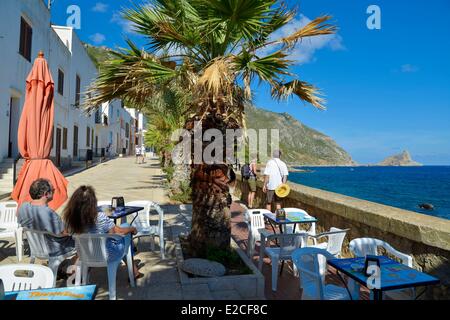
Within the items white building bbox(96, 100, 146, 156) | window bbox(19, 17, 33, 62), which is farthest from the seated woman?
white building bbox(96, 100, 146, 156)

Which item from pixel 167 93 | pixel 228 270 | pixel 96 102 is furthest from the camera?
pixel 167 93

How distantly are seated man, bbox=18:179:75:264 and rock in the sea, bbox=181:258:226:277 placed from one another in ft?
4.61

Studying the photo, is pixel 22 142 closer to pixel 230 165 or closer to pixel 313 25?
pixel 230 165

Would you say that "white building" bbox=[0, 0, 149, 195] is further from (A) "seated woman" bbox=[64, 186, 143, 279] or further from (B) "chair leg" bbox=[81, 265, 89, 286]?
(B) "chair leg" bbox=[81, 265, 89, 286]

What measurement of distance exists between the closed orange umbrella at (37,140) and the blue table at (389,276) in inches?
159

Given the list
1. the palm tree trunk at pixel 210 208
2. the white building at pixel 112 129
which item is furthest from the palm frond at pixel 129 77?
the white building at pixel 112 129

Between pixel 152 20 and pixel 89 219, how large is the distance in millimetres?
2931

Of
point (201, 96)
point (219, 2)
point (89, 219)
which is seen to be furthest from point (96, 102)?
point (219, 2)

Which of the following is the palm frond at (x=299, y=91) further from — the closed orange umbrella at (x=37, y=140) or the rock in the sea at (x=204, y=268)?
the closed orange umbrella at (x=37, y=140)

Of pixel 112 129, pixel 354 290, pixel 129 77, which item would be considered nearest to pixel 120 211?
pixel 129 77

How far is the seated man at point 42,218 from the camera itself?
3.60 metres

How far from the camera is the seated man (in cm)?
360

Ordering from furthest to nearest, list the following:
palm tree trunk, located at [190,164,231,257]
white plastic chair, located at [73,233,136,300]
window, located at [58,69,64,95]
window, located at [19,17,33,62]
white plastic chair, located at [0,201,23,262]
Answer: window, located at [58,69,64,95] → window, located at [19,17,33,62] → white plastic chair, located at [0,201,23,262] → palm tree trunk, located at [190,164,231,257] → white plastic chair, located at [73,233,136,300]

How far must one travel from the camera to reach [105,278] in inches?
162
